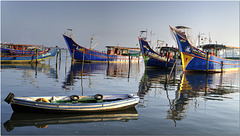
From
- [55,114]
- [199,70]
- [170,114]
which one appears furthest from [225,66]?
[55,114]

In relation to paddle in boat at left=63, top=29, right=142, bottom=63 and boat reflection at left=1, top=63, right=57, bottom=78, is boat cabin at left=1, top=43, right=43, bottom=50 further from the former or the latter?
boat reflection at left=1, top=63, right=57, bottom=78

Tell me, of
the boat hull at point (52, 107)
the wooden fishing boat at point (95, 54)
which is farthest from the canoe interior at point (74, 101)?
the wooden fishing boat at point (95, 54)

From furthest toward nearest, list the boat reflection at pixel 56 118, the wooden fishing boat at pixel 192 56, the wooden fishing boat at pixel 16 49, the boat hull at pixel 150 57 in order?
1. the wooden fishing boat at pixel 16 49
2. the boat hull at pixel 150 57
3. the wooden fishing boat at pixel 192 56
4. the boat reflection at pixel 56 118

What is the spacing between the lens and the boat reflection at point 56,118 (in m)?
7.42

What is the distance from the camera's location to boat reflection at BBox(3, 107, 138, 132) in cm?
742

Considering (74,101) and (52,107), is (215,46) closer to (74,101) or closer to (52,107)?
(74,101)

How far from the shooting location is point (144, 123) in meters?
7.83

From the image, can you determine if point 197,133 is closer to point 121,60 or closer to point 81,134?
point 81,134

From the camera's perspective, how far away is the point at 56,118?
806 centimetres

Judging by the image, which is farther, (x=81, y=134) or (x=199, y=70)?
(x=199, y=70)

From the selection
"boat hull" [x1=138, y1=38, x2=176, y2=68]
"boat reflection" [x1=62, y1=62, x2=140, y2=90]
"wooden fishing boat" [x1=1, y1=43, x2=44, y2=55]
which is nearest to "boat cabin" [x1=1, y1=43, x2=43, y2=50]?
"wooden fishing boat" [x1=1, y1=43, x2=44, y2=55]

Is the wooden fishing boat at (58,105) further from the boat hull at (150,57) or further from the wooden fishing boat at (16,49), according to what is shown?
the wooden fishing boat at (16,49)

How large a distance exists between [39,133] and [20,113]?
7.81 ft

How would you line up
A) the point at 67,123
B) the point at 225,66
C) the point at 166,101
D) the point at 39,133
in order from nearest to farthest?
the point at 39,133 < the point at 67,123 < the point at 166,101 < the point at 225,66
